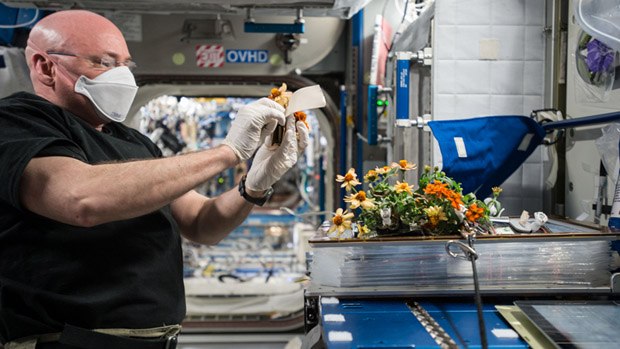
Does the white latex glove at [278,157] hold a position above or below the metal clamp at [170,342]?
above

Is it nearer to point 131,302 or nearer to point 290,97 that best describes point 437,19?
point 290,97

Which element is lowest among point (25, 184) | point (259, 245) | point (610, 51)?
point (259, 245)

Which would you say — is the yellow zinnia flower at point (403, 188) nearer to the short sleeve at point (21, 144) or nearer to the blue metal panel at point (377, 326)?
the blue metal panel at point (377, 326)

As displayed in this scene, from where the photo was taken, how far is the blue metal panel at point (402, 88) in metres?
3.10

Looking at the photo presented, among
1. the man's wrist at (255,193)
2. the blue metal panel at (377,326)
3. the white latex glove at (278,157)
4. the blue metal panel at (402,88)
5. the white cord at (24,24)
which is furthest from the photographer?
the white cord at (24,24)

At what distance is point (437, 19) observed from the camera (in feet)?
9.52

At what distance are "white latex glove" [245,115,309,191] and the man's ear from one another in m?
0.78

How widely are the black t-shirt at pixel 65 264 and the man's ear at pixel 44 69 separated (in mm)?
165

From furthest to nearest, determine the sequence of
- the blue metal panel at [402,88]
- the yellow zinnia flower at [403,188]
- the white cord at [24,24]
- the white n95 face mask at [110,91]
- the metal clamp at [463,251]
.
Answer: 1. the white cord at [24,24]
2. the blue metal panel at [402,88]
3. the white n95 face mask at [110,91]
4. the yellow zinnia flower at [403,188]
5. the metal clamp at [463,251]

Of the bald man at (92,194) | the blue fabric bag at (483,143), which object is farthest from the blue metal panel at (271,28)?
the bald man at (92,194)

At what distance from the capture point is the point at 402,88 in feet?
10.3

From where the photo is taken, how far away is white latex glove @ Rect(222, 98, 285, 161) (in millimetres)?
1864

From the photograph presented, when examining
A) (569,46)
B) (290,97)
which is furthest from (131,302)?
(569,46)

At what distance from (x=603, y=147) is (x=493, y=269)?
0.69 m
